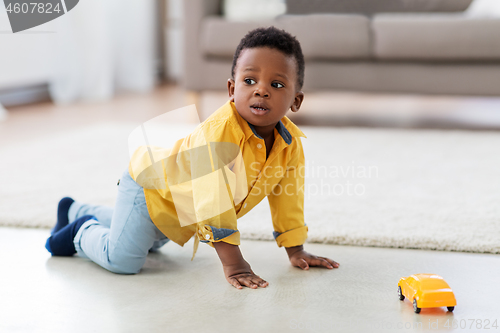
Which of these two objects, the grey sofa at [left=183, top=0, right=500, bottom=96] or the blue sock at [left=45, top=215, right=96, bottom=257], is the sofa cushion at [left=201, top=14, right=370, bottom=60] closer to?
the grey sofa at [left=183, top=0, right=500, bottom=96]

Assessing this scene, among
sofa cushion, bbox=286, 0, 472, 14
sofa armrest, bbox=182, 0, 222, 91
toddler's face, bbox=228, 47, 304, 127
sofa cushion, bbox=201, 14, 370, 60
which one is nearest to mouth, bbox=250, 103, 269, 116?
toddler's face, bbox=228, 47, 304, 127

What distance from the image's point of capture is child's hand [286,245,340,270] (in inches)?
37.6

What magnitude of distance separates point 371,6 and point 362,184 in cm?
190

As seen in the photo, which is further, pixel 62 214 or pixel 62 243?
pixel 62 214

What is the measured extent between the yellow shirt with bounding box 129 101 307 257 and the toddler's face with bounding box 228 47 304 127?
31mm

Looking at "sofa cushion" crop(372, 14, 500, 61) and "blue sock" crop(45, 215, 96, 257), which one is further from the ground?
"sofa cushion" crop(372, 14, 500, 61)

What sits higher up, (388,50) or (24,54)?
(24,54)

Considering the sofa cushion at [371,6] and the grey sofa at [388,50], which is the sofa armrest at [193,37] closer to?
the grey sofa at [388,50]

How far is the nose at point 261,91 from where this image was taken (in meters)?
0.85

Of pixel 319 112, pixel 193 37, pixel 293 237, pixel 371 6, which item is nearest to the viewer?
pixel 293 237

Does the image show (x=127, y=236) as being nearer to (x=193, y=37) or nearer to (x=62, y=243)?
(x=62, y=243)

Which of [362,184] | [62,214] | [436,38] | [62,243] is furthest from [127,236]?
[436,38]

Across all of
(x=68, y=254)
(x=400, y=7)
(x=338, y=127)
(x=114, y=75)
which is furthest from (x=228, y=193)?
(x=114, y=75)

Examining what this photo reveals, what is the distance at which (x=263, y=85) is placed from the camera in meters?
0.85
